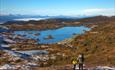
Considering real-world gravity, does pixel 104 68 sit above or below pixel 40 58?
above

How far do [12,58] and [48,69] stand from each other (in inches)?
925

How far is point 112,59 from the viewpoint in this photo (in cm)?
4400

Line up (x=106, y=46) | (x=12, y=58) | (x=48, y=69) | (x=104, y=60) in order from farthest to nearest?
1. (x=106, y=46)
2. (x=12, y=58)
3. (x=104, y=60)
4. (x=48, y=69)

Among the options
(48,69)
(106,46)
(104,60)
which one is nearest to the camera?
(48,69)

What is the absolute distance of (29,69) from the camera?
3516 cm

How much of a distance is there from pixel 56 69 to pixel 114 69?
744cm

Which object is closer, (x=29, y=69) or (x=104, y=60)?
(x=29, y=69)

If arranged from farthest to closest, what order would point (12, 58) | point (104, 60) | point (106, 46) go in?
point (106, 46)
point (12, 58)
point (104, 60)

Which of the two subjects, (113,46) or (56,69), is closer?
(56,69)

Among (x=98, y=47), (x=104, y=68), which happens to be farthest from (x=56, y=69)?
(x=98, y=47)

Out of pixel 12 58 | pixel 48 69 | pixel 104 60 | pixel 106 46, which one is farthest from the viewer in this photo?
pixel 106 46

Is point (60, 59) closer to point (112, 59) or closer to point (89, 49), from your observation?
point (89, 49)

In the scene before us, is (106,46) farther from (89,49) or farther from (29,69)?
(29,69)

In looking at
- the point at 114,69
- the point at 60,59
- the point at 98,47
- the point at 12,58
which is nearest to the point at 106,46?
the point at 98,47
